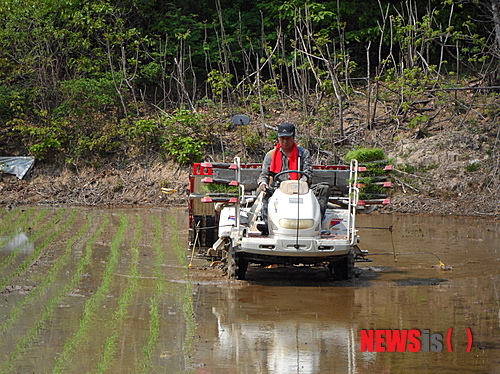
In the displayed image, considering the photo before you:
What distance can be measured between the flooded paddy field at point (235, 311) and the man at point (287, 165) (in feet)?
4.02

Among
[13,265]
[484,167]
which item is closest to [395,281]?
[13,265]

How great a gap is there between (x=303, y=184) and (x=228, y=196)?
6.03ft

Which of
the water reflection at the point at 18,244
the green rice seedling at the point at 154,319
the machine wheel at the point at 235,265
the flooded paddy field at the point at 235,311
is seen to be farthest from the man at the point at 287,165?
the water reflection at the point at 18,244

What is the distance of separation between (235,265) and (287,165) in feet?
5.14

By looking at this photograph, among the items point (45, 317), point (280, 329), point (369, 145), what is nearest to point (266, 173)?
point (280, 329)

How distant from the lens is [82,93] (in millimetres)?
22859

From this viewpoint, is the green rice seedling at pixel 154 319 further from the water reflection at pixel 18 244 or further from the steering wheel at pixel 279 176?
the water reflection at pixel 18 244

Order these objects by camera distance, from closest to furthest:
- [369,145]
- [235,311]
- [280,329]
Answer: [280,329]
[235,311]
[369,145]

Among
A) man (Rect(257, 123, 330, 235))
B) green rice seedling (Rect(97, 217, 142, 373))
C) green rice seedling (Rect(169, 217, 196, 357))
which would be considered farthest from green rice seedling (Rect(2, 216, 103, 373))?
man (Rect(257, 123, 330, 235))

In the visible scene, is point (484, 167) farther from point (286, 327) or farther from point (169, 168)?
point (286, 327)

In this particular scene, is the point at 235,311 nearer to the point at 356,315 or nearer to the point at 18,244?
the point at 356,315

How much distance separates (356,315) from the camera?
789cm

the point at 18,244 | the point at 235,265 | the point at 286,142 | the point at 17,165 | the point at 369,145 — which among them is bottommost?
the point at 18,244

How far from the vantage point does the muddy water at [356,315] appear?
6.15m
